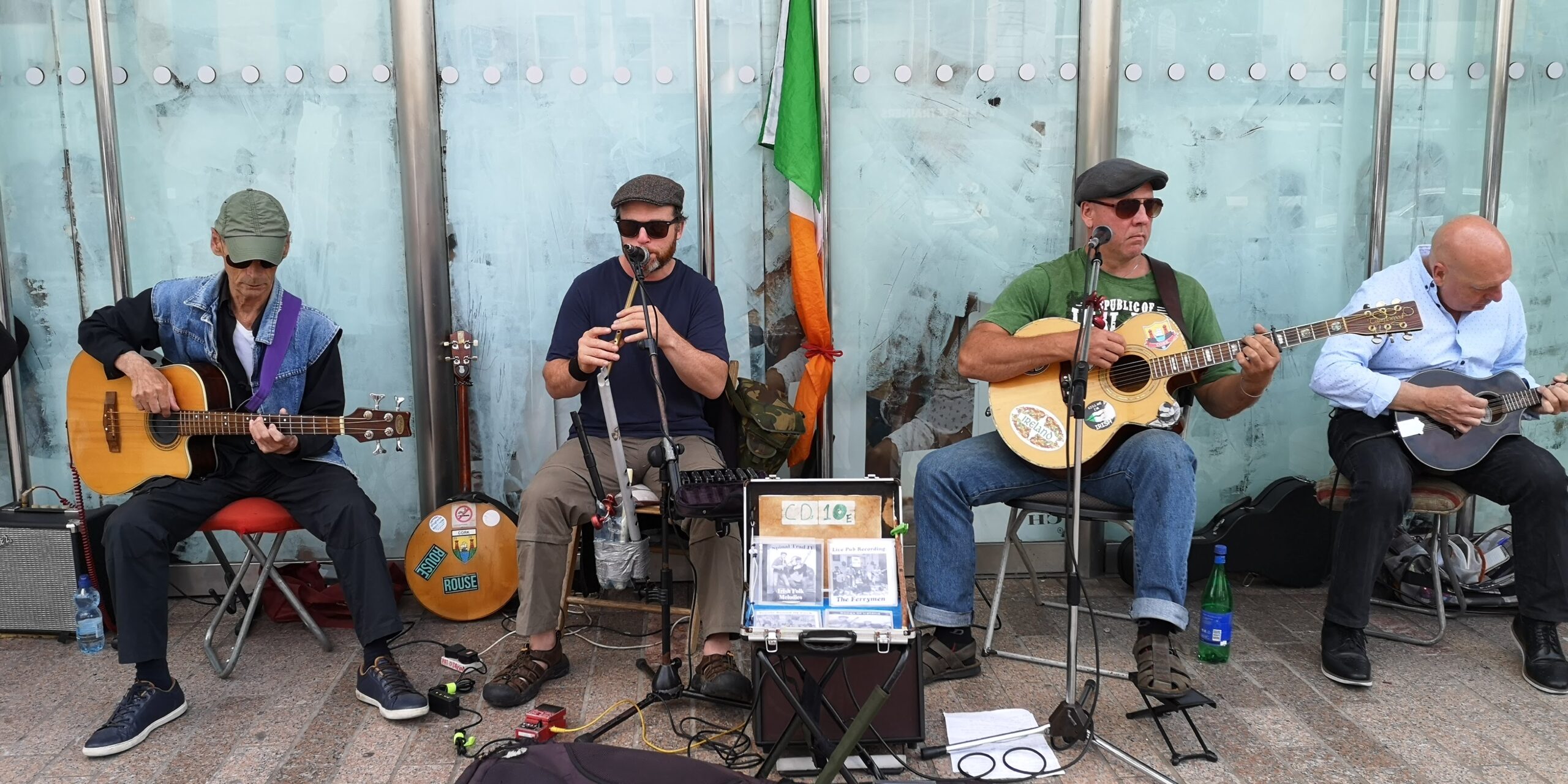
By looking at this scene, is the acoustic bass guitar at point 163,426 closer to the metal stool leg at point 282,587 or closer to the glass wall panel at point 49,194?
the metal stool leg at point 282,587

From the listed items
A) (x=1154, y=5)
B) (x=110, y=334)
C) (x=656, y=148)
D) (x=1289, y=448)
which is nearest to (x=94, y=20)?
(x=110, y=334)

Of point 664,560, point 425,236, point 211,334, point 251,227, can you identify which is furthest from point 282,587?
point 664,560

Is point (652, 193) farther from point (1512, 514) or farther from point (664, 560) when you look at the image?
point (1512, 514)

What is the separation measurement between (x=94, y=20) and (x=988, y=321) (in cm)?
330

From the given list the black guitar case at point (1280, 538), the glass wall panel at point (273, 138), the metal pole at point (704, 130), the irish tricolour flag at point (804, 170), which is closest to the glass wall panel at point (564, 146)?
the metal pole at point (704, 130)

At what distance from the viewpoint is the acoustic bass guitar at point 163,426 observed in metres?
3.39

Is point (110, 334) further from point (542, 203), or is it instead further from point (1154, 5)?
point (1154, 5)

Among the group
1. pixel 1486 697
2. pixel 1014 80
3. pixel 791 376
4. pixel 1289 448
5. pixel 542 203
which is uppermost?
pixel 1014 80

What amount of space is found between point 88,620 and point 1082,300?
3.43 m

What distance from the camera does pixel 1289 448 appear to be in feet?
14.5

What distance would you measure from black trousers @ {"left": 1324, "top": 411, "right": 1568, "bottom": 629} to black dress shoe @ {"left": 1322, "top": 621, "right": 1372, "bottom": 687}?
0.04 m

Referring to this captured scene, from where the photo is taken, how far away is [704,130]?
13.5ft

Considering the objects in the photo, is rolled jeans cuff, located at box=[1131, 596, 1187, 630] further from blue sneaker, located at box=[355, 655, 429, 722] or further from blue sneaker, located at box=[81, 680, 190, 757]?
blue sneaker, located at box=[81, 680, 190, 757]

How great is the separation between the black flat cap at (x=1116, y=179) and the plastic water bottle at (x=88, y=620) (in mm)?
3532
